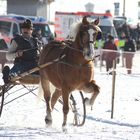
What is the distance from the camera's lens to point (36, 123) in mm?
10234

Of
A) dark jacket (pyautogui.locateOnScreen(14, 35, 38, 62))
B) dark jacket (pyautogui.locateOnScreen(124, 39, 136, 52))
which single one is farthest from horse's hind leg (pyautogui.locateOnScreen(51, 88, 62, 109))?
dark jacket (pyautogui.locateOnScreen(124, 39, 136, 52))

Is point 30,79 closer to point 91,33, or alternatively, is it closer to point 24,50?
point 24,50

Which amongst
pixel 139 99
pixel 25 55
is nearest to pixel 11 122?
pixel 25 55

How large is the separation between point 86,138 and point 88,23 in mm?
1762

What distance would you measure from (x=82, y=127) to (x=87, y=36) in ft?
5.70

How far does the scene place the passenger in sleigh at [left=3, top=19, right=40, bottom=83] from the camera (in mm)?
10109

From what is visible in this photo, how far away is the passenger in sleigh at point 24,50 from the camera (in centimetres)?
1011

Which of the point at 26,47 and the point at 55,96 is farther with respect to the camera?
the point at 55,96

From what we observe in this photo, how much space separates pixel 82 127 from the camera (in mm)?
9680

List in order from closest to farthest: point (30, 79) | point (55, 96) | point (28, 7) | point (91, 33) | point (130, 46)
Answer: point (91, 33), point (30, 79), point (55, 96), point (130, 46), point (28, 7)

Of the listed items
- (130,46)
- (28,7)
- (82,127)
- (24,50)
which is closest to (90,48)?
(82,127)

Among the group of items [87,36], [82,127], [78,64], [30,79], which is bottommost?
[82,127]

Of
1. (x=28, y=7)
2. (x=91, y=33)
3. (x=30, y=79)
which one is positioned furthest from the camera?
(x=28, y=7)

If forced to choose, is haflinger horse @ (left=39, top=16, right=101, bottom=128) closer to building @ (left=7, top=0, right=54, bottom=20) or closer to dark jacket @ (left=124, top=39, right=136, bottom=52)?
dark jacket @ (left=124, top=39, right=136, bottom=52)
